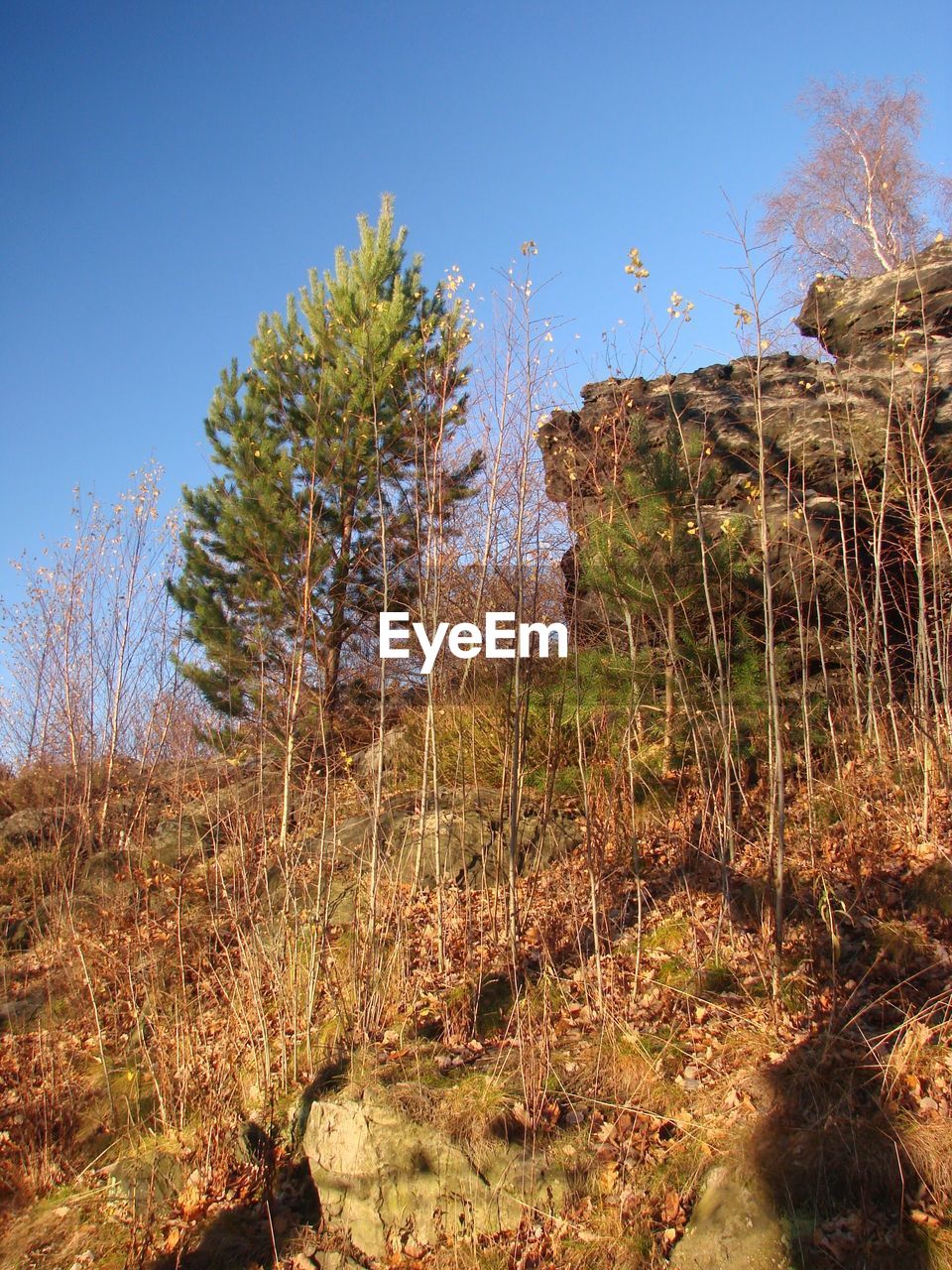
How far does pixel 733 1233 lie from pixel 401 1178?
1505 millimetres

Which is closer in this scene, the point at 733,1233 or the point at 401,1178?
the point at 733,1233

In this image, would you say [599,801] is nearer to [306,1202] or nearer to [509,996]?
[509,996]

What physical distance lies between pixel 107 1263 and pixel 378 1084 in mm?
1515

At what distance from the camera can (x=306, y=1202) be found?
13.8ft

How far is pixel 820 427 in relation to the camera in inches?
326

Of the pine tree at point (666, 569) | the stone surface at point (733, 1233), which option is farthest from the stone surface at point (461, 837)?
the stone surface at point (733, 1233)

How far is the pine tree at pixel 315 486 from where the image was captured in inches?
376

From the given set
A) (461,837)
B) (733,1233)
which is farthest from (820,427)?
(733,1233)

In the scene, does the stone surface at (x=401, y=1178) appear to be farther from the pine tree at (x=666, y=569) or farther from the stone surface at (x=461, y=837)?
the pine tree at (x=666, y=569)

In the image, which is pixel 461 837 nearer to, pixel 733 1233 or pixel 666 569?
pixel 666 569

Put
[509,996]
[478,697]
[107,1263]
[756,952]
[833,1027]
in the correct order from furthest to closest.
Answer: [478,697]
[509,996]
[756,952]
[107,1263]
[833,1027]

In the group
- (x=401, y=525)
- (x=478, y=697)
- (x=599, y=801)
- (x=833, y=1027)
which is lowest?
(x=833, y=1027)

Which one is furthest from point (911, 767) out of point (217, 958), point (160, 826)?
point (160, 826)

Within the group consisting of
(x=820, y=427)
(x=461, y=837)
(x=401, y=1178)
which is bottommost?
(x=401, y=1178)
